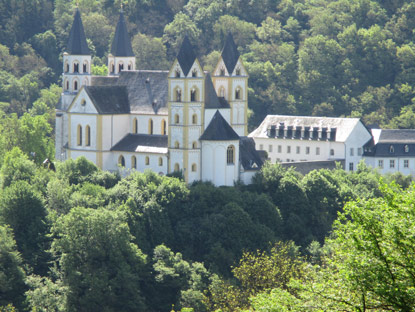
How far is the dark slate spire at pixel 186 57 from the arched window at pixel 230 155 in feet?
19.9

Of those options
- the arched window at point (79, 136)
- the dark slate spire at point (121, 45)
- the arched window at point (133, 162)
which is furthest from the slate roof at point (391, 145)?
the arched window at point (79, 136)

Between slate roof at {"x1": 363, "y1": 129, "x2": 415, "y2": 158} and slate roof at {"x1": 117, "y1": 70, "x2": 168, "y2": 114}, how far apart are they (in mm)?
23923

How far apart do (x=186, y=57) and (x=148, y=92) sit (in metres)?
6.54

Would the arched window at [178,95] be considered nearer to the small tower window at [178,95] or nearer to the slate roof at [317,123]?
the small tower window at [178,95]

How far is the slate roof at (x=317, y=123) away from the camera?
340 ft

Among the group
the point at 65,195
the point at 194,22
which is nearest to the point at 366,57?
the point at 194,22

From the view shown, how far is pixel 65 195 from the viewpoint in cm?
7969

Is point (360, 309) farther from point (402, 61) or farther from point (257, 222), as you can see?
point (402, 61)

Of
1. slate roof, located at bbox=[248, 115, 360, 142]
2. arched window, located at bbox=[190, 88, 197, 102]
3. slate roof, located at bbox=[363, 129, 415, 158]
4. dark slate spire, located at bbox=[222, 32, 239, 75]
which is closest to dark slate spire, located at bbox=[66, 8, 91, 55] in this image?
dark slate spire, located at bbox=[222, 32, 239, 75]

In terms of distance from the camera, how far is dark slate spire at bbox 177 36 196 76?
272 ft

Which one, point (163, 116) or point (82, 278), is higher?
point (163, 116)

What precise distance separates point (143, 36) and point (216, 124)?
201 ft

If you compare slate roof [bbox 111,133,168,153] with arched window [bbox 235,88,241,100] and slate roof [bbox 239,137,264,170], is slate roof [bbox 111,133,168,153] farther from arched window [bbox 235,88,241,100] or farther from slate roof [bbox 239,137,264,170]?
arched window [bbox 235,88,241,100]

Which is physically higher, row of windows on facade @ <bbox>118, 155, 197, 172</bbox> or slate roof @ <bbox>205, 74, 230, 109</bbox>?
slate roof @ <bbox>205, 74, 230, 109</bbox>
